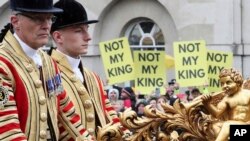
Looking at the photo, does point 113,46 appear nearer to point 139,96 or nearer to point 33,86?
point 139,96

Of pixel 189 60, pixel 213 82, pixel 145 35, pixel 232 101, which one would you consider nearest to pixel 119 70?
pixel 189 60

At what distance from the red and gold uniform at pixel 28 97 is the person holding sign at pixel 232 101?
1008 mm

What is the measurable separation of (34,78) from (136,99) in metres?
10.3

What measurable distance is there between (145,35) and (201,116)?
1750 cm

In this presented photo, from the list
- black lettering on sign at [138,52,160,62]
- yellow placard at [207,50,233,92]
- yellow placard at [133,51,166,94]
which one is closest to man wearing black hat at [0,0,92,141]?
yellow placard at [207,50,233,92]

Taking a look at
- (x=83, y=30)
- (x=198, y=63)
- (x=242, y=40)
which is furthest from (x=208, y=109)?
(x=242, y=40)

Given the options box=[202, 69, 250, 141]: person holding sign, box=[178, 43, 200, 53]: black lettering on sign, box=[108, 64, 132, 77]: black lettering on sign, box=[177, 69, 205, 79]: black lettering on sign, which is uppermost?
box=[202, 69, 250, 141]: person holding sign

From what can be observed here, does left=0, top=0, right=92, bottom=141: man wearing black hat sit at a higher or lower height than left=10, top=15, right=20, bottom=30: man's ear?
lower

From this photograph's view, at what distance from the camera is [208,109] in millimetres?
7207

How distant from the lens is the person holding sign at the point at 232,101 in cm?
707

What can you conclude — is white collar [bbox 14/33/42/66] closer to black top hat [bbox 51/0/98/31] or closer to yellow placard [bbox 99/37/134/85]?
black top hat [bbox 51/0/98/31]

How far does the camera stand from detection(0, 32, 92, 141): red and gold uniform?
23.4 feet

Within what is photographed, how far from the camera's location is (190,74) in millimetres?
17297

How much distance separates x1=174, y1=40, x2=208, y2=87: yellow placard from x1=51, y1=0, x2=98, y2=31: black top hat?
771 centimetres
